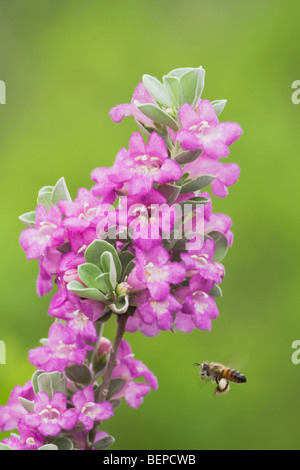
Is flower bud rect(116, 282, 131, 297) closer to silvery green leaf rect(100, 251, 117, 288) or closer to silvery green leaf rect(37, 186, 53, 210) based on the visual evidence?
silvery green leaf rect(100, 251, 117, 288)

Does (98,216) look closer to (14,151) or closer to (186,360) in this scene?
(186,360)

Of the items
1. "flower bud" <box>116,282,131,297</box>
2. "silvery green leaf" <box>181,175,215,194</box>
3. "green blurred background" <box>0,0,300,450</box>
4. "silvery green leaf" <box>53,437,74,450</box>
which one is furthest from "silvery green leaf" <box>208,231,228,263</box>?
"green blurred background" <box>0,0,300,450</box>

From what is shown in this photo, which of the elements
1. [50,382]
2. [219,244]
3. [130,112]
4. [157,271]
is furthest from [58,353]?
[130,112]

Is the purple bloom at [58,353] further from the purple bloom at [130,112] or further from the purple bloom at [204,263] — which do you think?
the purple bloom at [130,112]

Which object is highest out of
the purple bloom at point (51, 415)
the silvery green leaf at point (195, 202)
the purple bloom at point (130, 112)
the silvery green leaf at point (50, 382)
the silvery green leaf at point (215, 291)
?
the purple bloom at point (130, 112)

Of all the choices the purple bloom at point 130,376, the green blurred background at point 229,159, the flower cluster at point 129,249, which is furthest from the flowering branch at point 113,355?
the green blurred background at point 229,159

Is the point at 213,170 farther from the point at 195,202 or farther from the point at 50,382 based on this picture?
the point at 50,382

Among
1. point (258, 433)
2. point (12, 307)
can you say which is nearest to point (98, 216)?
point (12, 307)
